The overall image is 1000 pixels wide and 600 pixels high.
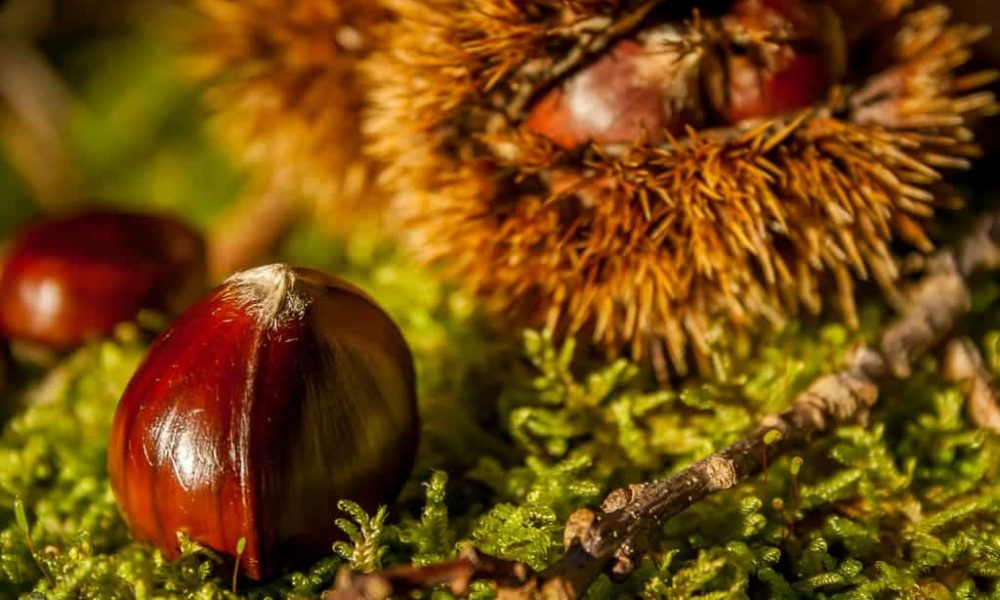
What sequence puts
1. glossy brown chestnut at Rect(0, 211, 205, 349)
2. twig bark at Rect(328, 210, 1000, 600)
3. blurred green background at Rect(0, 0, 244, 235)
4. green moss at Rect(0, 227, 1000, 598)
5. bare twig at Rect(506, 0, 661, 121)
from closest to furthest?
twig bark at Rect(328, 210, 1000, 600) < green moss at Rect(0, 227, 1000, 598) < bare twig at Rect(506, 0, 661, 121) < glossy brown chestnut at Rect(0, 211, 205, 349) < blurred green background at Rect(0, 0, 244, 235)

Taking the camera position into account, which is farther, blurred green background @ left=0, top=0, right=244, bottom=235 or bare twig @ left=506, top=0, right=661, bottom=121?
blurred green background @ left=0, top=0, right=244, bottom=235

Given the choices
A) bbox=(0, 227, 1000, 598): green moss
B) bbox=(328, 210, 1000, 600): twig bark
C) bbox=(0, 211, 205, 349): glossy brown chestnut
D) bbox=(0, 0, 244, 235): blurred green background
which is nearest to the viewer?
bbox=(328, 210, 1000, 600): twig bark

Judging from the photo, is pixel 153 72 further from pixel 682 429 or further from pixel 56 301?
pixel 682 429

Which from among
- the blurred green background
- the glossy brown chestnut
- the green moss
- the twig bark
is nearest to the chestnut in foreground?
the green moss

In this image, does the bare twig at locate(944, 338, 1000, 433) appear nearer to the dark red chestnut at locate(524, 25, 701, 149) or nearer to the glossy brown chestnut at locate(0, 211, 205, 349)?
the dark red chestnut at locate(524, 25, 701, 149)

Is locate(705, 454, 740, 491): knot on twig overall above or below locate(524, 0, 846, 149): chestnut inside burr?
below

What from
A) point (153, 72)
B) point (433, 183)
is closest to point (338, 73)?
point (433, 183)

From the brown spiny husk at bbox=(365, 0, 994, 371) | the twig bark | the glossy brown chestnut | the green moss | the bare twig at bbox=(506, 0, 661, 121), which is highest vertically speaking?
the bare twig at bbox=(506, 0, 661, 121)
